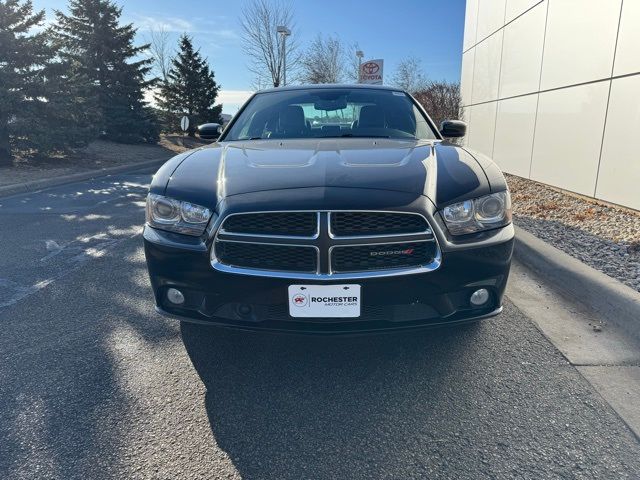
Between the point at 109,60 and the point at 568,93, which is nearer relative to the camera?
the point at 568,93

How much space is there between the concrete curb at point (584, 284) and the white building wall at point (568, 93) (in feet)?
7.18

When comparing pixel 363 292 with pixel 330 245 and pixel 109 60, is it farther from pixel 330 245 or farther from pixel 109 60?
pixel 109 60

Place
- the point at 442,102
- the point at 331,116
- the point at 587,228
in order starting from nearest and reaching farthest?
the point at 331,116 < the point at 587,228 < the point at 442,102

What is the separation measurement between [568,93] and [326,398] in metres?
6.96

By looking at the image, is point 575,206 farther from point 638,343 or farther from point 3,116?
point 3,116

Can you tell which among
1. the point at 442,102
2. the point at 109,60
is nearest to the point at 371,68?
the point at 442,102

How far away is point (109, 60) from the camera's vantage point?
60.5 ft

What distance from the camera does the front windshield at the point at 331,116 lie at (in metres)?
3.46

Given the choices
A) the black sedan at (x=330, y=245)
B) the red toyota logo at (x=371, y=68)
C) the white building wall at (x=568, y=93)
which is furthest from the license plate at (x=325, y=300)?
the red toyota logo at (x=371, y=68)

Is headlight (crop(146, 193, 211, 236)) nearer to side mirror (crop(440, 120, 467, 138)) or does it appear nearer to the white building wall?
side mirror (crop(440, 120, 467, 138))

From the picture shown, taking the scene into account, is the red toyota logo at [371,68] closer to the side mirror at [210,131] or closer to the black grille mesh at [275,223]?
the side mirror at [210,131]

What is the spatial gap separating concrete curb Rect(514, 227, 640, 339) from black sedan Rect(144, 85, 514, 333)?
1.23m

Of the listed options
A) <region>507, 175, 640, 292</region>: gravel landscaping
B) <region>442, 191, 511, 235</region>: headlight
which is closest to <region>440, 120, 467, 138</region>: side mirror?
<region>507, 175, 640, 292</region>: gravel landscaping

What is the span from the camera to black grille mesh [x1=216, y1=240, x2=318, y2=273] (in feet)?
6.79
